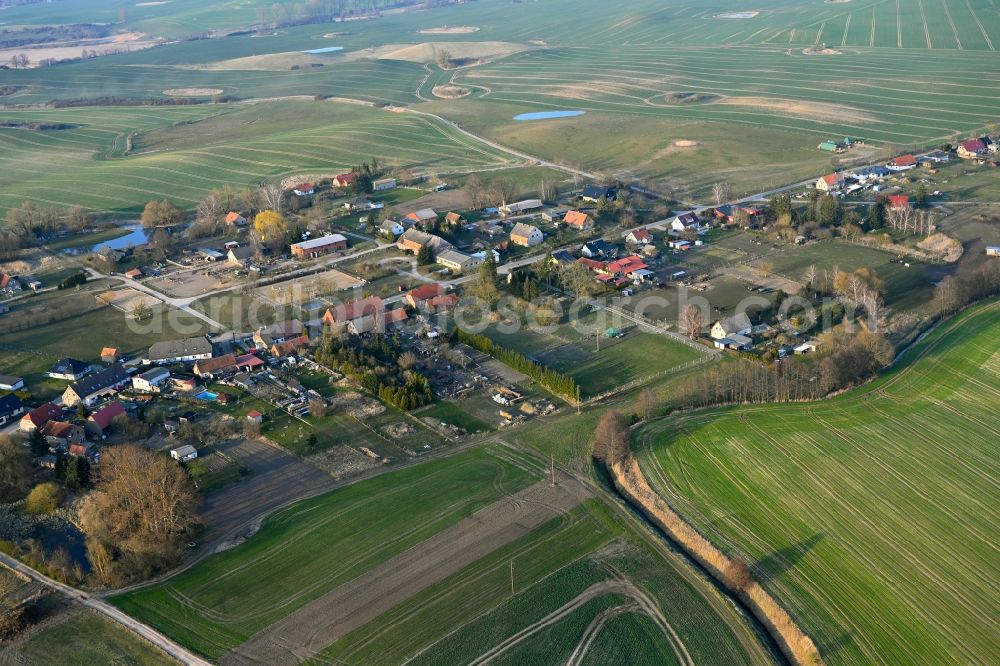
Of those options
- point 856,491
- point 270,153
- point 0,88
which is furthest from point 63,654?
point 0,88

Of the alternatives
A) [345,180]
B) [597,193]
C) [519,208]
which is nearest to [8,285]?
[345,180]

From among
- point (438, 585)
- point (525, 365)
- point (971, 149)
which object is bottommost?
point (438, 585)

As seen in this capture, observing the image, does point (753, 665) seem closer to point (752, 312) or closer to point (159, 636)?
point (159, 636)

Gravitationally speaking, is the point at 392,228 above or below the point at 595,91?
below

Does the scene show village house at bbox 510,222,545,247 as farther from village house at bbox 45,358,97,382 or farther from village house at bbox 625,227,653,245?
village house at bbox 45,358,97,382

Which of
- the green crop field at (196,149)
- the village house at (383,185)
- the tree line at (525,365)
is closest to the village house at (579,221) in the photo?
the village house at (383,185)

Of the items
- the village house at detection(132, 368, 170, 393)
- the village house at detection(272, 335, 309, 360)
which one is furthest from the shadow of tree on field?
the village house at detection(132, 368, 170, 393)

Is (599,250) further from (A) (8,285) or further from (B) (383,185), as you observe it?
(A) (8,285)
